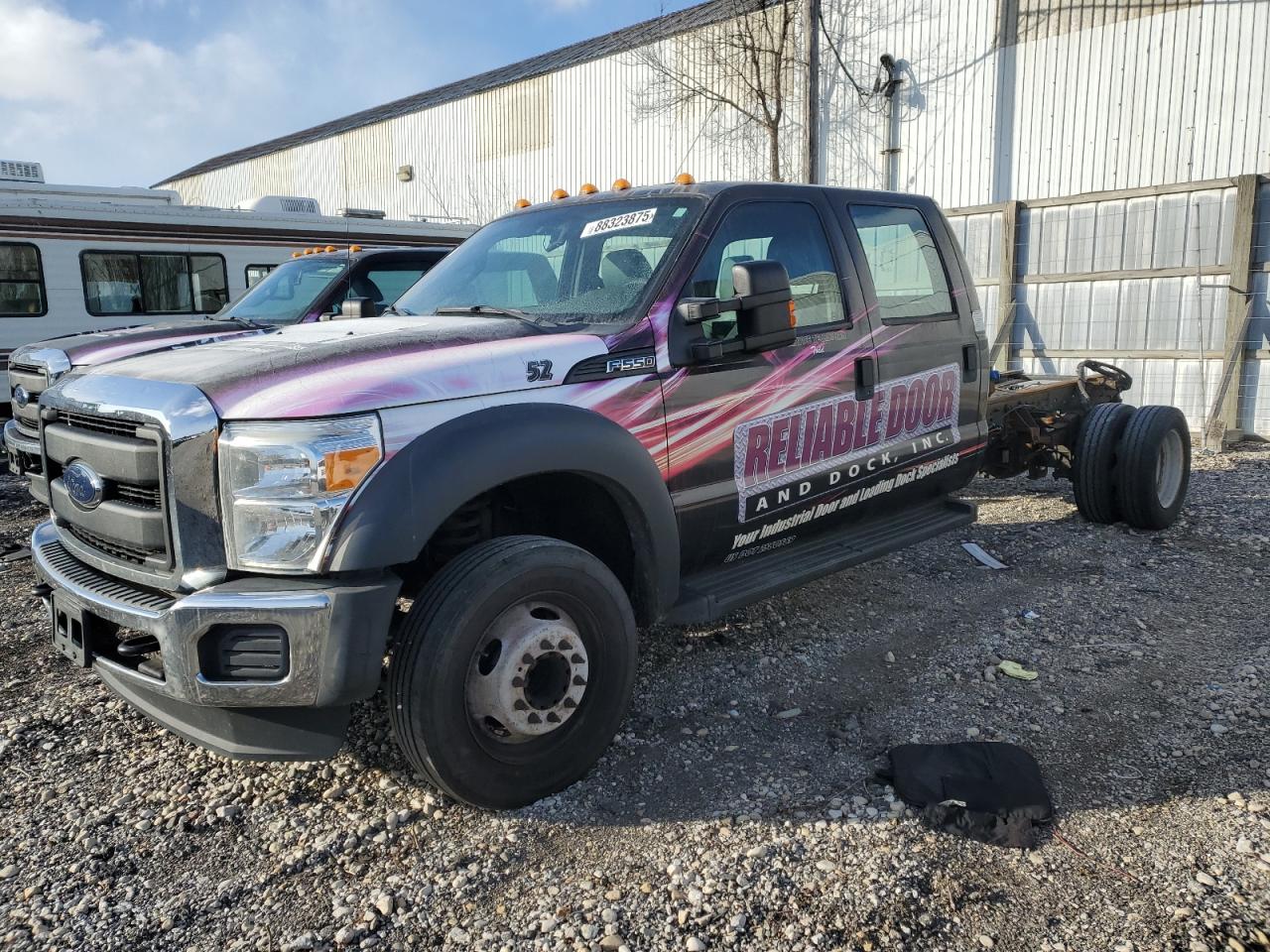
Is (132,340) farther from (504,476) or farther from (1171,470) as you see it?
(1171,470)

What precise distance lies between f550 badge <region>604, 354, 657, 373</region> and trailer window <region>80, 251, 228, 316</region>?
9876 millimetres

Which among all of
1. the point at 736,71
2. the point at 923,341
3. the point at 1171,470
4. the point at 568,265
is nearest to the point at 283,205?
the point at 736,71

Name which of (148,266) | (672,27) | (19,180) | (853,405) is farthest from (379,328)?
(672,27)

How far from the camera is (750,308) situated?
336 centimetres

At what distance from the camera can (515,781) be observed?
9.37 ft

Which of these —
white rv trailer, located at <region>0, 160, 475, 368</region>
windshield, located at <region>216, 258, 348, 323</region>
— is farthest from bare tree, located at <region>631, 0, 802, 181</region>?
windshield, located at <region>216, 258, 348, 323</region>

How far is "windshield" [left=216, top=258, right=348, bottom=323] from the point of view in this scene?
736 cm

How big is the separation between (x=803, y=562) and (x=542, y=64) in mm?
19585

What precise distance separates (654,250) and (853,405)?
1.17 m

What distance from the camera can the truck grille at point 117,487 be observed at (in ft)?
8.65

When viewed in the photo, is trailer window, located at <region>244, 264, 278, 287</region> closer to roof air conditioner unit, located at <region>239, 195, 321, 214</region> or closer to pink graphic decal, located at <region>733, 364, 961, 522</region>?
roof air conditioner unit, located at <region>239, 195, 321, 214</region>

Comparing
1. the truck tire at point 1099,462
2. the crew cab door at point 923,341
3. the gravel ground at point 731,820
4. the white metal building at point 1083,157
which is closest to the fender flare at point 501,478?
the gravel ground at point 731,820

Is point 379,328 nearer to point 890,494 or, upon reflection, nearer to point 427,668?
point 427,668

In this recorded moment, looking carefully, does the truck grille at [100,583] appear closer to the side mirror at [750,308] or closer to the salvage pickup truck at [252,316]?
→ the side mirror at [750,308]
